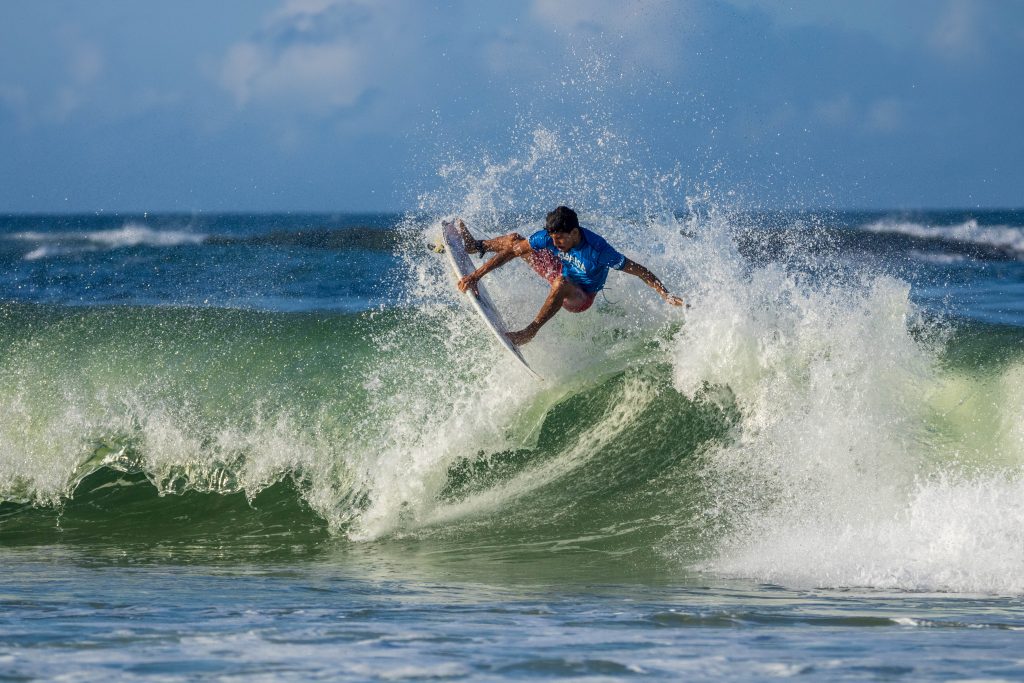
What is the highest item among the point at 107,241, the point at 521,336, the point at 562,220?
the point at 107,241

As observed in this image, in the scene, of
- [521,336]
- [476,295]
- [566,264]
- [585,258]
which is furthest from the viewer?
[521,336]

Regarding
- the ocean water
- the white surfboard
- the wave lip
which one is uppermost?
the wave lip

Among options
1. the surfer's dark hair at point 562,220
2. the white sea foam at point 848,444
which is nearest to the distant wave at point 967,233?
the white sea foam at point 848,444

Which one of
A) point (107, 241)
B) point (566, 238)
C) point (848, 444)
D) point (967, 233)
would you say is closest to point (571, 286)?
point (566, 238)

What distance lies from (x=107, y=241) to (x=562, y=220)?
3464cm

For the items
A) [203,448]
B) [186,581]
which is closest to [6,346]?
[203,448]

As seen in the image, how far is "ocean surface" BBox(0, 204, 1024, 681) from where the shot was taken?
4566 mm

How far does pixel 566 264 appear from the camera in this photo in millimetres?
8305

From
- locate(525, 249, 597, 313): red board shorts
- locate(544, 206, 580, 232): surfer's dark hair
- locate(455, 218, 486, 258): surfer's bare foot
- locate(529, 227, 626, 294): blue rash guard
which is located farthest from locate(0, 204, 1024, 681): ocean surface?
locate(544, 206, 580, 232): surfer's dark hair

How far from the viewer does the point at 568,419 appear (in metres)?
8.90

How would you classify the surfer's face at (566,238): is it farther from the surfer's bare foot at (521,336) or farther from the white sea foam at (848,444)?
the white sea foam at (848,444)

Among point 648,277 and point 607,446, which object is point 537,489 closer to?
point 607,446

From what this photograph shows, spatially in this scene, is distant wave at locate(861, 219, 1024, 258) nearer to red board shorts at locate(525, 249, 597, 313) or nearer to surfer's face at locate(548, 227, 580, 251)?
red board shorts at locate(525, 249, 597, 313)

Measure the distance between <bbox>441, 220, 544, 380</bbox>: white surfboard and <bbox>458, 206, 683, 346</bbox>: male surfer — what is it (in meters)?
0.13
